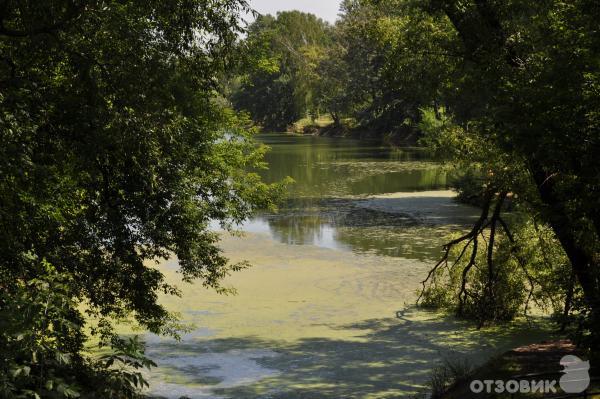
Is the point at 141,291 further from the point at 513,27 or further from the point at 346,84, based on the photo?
the point at 346,84

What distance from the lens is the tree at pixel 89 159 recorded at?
5742 mm

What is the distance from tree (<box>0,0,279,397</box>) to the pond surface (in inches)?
133

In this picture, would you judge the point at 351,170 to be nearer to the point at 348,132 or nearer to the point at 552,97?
the point at 348,132

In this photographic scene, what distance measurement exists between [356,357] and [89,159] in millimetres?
8966

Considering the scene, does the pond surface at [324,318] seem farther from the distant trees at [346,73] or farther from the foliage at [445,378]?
the distant trees at [346,73]

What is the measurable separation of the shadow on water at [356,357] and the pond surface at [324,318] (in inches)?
0.9

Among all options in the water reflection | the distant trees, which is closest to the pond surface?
the water reflection

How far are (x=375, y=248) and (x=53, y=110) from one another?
65.0ft

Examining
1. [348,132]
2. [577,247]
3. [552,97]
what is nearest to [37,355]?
[552,97]

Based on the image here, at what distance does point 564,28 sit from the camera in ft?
27.7

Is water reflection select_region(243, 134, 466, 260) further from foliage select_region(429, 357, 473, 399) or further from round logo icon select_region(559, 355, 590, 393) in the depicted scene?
round logo icon select_region(559, 355, 590, 393)

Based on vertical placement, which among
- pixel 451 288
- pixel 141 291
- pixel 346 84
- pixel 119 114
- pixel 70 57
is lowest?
pixel 451 288

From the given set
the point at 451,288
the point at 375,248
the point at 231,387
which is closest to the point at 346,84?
the point at 375,248

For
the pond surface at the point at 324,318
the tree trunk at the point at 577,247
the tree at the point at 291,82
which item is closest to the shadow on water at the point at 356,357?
the pond surface at the point at 324,318
